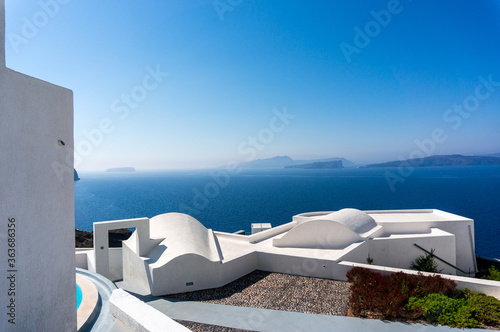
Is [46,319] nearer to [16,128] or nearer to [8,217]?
[8,217]

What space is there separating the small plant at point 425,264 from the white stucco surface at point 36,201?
14198 mm

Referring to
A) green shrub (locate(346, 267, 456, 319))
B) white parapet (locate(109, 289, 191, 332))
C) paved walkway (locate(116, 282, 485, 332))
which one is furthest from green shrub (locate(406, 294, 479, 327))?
white parapet (locate(109, 289, 191, 332))

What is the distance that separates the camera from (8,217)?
3531 millimetres

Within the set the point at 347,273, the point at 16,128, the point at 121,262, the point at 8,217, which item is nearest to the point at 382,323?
the point at 347,273

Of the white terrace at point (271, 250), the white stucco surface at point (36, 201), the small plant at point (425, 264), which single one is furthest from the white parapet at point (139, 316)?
the small plant at point (425, 264)

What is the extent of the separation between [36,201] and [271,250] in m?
9.90

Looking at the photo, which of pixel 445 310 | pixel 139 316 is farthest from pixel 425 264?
pixel 139 316

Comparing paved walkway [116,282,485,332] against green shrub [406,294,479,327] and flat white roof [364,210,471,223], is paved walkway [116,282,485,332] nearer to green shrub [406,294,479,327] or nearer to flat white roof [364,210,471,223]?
green shrub [406,294,479,327]

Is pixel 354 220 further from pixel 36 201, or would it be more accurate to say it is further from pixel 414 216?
pixel 36 201

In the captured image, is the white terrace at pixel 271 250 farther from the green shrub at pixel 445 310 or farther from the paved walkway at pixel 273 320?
the green shrub at pixel 445 310

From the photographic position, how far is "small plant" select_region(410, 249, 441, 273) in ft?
43.5

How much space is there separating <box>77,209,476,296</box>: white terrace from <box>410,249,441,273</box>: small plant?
9.4 inches

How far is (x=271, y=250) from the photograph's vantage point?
40.9 feet

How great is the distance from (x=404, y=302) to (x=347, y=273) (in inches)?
86.6
